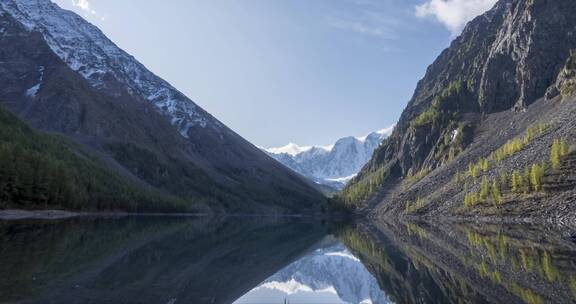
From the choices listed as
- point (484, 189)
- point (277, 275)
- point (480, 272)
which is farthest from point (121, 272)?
point (484, 189)

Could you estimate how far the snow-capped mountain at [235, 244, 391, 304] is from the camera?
1135 inches

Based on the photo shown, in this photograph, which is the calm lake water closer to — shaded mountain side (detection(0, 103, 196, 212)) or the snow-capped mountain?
the snow-capped mountain

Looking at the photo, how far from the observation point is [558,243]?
48.6 m

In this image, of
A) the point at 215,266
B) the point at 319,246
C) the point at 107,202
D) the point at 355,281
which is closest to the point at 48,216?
the point at 107,202

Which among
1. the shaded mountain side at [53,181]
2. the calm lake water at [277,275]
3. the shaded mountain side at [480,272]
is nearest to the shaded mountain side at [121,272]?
the calm lake water at [277,275]

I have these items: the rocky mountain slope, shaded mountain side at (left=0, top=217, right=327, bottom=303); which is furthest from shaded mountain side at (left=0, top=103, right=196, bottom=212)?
the rocky mountain slope

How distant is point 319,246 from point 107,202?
301 feet

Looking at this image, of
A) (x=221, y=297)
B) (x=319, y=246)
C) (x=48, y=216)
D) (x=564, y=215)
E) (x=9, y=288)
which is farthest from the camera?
(x=48, y=216)

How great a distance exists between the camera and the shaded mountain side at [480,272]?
24750 millimetres

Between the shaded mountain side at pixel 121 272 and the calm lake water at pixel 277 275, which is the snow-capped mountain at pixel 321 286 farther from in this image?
the shaded mountain side at pixel 121 272

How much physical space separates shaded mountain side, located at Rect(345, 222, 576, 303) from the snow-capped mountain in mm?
1264

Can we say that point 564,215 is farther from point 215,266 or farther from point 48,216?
point 48,216

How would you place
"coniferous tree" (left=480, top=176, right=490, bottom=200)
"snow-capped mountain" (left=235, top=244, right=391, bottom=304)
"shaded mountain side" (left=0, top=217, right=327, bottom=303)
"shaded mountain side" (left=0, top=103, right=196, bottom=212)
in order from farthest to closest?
"coniferous tree" (left=480, top=176, right=490, bottom=200)
"shaded mountain side" (left=0, top=103, right=196, bottom=212)
"snow-capped mountain" (left=235, top=244, right=391, bottom=304)
"shaded mountain side" (left=0, top=217, right=327, bottom=303)

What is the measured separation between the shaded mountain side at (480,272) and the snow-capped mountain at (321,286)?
1.26m
